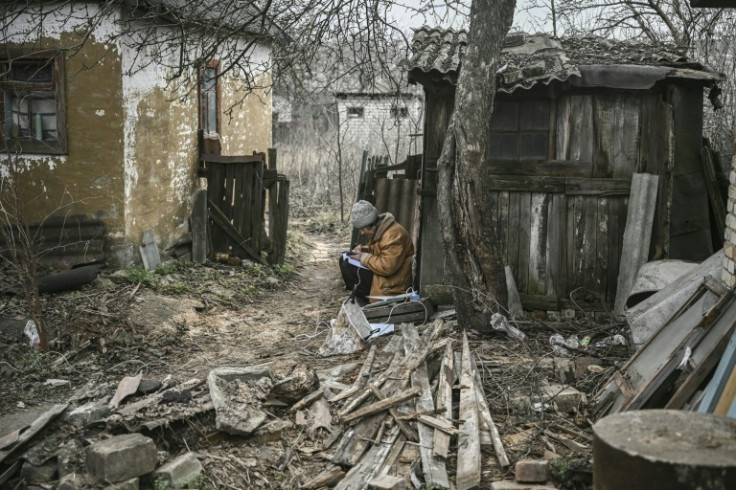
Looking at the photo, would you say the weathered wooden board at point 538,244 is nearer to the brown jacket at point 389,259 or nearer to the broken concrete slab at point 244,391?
the brown jacket at point 389,259

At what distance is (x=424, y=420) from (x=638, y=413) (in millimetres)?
1995

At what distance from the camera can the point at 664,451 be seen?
10.6ft

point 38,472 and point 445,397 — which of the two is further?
point 445,397

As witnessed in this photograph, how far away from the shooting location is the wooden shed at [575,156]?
327 inches

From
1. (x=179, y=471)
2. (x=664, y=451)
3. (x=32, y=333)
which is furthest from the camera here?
(x=32, y=333)

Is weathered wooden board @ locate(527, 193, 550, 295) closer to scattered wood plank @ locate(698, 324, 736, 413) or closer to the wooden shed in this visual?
the wooden shed

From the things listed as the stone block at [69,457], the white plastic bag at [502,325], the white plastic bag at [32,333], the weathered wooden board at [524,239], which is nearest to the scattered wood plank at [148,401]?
the stone block at [69,457]

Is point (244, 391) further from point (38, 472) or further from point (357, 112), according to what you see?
point (357, 112)

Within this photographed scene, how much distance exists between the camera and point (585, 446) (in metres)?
5.02

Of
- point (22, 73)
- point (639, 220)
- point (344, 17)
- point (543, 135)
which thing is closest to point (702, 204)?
point (639, 220)

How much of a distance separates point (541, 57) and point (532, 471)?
5.37 meters

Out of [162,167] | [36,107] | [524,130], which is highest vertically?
[36,107]

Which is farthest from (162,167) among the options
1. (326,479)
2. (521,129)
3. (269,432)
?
(326,479)

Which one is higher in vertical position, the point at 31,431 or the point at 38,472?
the point at 31,431
